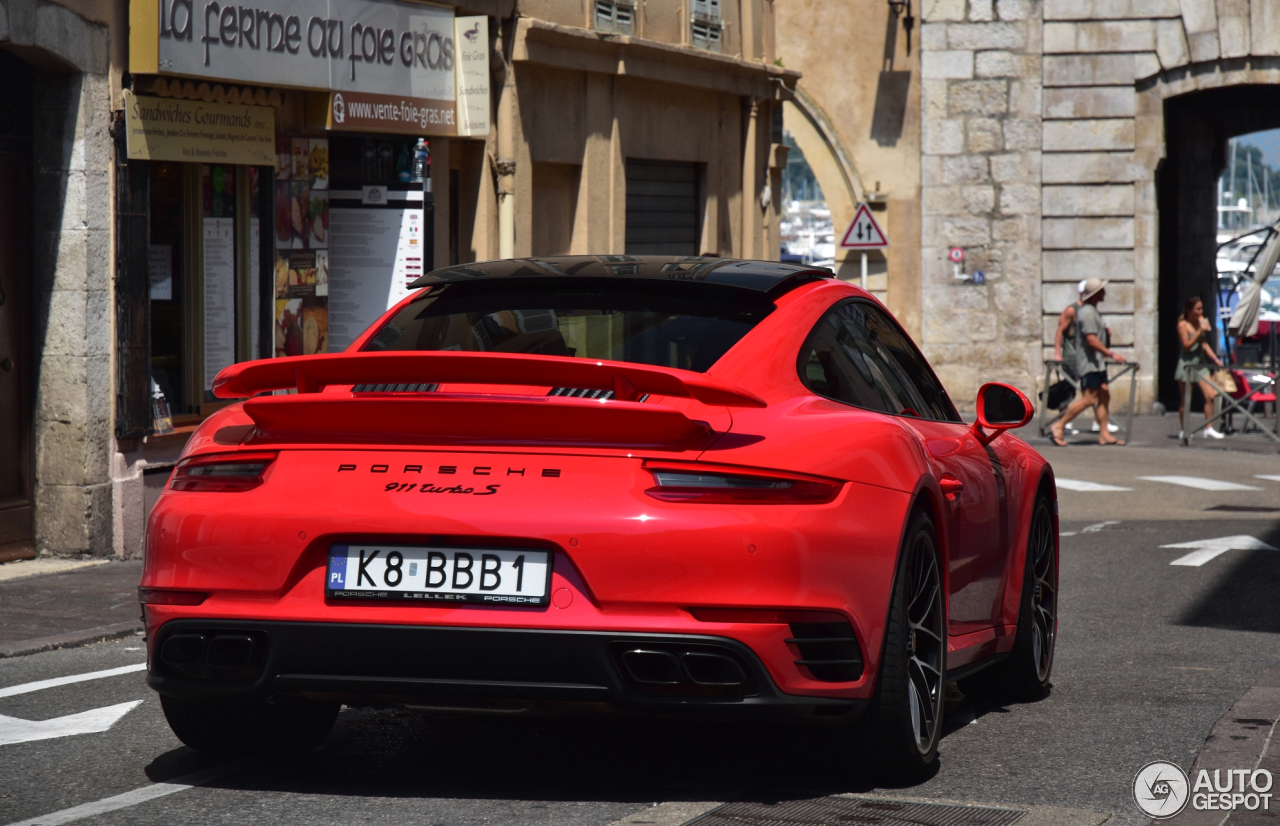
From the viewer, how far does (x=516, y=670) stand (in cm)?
445

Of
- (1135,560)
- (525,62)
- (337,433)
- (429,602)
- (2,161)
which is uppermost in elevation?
(525,62)

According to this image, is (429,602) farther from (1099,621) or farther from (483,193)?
(483,193)

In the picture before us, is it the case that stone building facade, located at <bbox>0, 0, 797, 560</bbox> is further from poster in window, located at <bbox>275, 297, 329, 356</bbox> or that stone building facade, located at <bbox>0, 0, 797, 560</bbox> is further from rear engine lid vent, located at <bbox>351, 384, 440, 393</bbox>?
rear engine lid vent, located at <bbox>351, 384, 440, 393</bbox>

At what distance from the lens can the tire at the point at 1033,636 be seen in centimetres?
655

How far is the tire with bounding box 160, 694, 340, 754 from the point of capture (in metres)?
5.21

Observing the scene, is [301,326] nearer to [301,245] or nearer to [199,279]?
[301,245]

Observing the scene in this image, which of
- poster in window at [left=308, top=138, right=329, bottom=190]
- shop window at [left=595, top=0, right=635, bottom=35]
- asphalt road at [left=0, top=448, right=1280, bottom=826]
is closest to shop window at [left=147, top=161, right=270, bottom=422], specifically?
poster in window at [left=308, top=138, right=329, bottom=190]

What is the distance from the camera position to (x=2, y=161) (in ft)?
35.3

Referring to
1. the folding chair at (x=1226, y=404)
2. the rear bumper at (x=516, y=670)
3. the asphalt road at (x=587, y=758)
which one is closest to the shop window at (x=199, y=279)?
the asphalt road at (x=587, y=758)

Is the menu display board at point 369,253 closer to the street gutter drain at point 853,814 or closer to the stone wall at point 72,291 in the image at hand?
the stone wall at point 72,291

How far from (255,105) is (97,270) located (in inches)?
79.8

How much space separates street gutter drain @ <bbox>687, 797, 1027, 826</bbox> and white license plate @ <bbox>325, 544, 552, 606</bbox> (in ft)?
2.31

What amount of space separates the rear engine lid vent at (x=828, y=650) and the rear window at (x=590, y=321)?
0.83 m

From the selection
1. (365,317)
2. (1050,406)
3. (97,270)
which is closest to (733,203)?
(1050,406)
